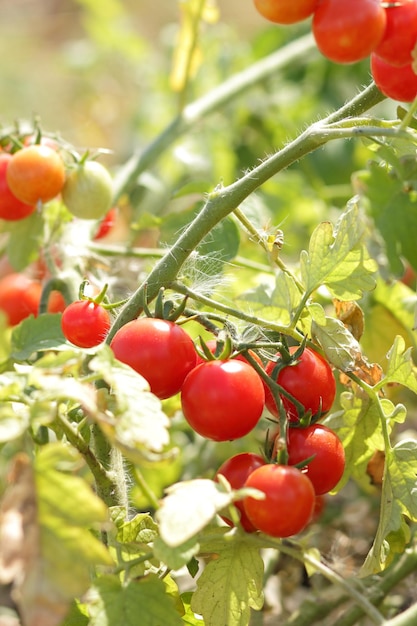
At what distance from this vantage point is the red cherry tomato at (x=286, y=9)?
788mm

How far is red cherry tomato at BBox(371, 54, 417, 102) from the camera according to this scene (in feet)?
2.75

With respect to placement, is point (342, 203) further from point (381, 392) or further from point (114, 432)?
point (114, 432)

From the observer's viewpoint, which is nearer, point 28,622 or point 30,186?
point 28,622

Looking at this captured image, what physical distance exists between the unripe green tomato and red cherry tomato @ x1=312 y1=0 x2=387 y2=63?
44cm

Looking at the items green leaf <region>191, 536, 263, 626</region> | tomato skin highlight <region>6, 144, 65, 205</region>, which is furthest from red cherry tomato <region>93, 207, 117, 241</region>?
green leaf <region>191, 536, 263, 626</region>

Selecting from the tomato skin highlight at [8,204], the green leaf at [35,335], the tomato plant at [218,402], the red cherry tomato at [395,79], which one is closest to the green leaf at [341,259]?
the tomato plant at [218,402]

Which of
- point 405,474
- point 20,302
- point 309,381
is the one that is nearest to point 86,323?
point 309,381

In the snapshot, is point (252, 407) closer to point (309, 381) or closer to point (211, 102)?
point (309, 381)

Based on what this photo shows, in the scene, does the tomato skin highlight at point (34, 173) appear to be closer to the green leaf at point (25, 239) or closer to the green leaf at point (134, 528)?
the green leaf at point (25, 239)

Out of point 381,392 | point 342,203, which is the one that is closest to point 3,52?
point 342,203

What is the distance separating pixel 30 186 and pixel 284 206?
0.80m

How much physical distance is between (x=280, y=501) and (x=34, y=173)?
0.58 meters

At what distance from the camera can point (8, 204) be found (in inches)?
46.8

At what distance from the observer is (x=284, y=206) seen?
182cm
